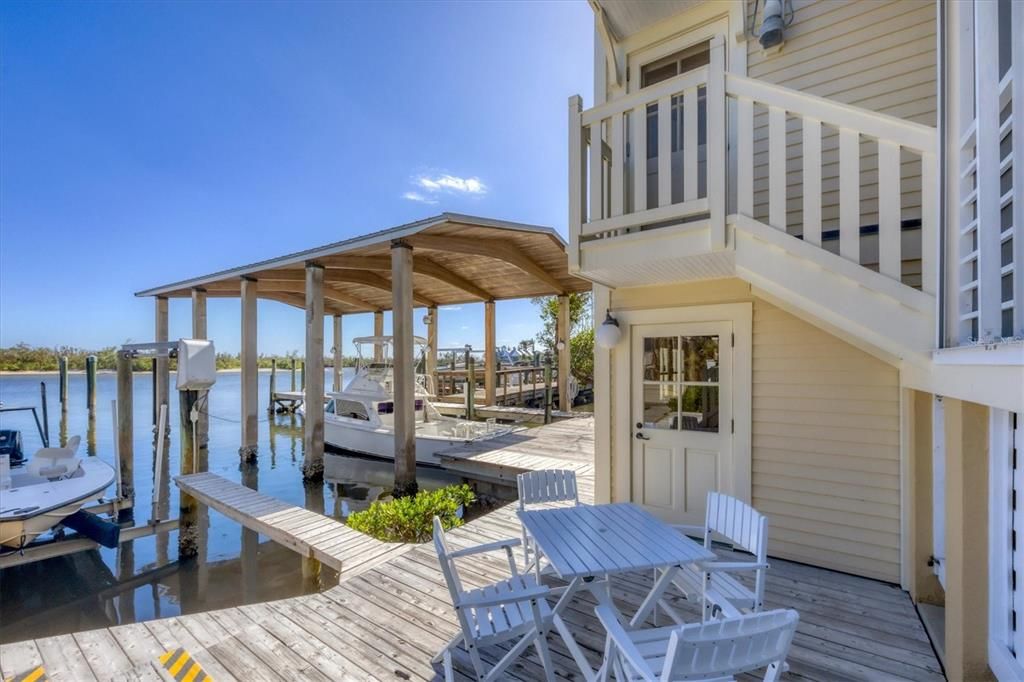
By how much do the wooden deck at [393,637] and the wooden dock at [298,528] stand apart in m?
0.40

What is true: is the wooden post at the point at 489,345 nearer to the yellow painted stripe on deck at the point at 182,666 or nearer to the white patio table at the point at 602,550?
the white patio table at the point at 602,550

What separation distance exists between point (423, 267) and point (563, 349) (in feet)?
14.3

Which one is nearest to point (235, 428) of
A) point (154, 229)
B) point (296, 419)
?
point (296, 419)

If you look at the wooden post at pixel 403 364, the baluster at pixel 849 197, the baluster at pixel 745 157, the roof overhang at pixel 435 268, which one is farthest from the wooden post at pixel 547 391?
the baluster at pixel 849 197

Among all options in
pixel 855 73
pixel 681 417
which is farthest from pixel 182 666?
pixel 855 73

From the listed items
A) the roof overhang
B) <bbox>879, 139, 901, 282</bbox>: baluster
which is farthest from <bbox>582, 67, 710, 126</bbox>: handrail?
the roof overhang

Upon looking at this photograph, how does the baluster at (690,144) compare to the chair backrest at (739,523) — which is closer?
the chair backrest at (739,523)

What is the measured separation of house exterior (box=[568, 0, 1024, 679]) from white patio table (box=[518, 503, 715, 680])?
119 cm

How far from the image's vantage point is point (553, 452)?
7.41 metres

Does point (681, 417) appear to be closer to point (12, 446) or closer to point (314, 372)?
point (314, 372)

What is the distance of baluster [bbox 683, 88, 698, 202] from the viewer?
2660mm

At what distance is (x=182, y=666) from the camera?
7.73 ft

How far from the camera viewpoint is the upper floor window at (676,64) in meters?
3.87

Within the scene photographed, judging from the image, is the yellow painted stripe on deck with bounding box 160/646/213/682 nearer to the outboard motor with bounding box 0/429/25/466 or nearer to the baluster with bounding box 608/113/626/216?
the baluster with bounding box 608/113/626/216
